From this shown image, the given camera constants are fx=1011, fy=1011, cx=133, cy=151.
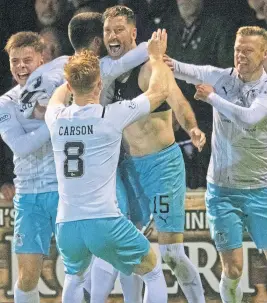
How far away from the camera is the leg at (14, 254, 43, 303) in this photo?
5.77m

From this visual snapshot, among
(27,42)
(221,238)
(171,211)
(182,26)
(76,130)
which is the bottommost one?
(221,238)

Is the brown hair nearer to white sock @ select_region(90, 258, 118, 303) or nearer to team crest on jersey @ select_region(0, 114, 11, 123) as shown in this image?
team crest on jersey @ select_region(0, 114, 11, 123)

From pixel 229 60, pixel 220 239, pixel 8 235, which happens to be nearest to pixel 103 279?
pixel 220 239

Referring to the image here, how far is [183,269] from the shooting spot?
20.0ft

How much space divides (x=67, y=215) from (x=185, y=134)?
1.73 metres

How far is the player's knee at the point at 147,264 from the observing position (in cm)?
527

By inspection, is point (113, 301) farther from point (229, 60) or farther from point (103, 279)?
point (229, 60)

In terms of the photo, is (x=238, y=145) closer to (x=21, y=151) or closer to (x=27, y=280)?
(x=21, y=151)

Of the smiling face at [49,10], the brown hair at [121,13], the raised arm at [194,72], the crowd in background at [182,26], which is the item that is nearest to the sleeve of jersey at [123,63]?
the brown hair at [121,13]

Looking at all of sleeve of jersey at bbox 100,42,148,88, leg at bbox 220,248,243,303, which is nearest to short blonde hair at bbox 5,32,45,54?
sleeve of jersey at bbox 100,42,148,88

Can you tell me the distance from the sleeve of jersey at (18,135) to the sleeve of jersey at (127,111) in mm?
636

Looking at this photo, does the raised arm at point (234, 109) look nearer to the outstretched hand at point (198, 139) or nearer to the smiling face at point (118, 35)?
the outstretched hand at point (198, 139)

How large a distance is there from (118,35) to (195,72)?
0.61 meters

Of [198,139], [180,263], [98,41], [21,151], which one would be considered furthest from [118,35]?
[180,263]
